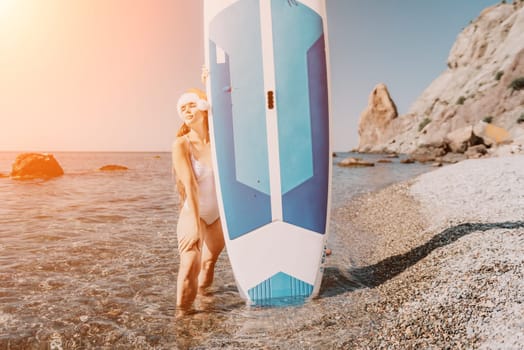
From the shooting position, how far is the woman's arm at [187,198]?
135 inches

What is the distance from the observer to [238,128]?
3906 mm

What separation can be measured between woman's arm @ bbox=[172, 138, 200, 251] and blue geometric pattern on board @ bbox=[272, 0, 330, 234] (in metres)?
0.99

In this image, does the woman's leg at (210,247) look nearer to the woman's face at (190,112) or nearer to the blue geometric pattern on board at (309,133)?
the blue geometric pattern on board at (309,133)

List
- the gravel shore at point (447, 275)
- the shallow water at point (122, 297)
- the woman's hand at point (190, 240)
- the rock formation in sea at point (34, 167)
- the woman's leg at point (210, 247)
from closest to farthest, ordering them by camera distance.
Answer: the gravel shore at point (447, 275)
the shallow water at point (122, 297)
the woman's hand at point (190, 240)
the woman's leg at point (210, 247)
the rock formation in sea at point (34, 167)

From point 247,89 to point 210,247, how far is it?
1830 millimetres

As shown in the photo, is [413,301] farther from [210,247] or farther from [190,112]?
[190,112]

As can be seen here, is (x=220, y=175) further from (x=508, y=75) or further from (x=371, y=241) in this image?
(x=508, y=75)

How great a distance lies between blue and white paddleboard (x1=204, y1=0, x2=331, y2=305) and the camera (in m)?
3.85

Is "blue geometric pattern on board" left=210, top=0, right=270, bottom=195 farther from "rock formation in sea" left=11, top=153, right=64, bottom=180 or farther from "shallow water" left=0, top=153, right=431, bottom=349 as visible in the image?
"rock formation in sea" left=11, top=153, right=64, bottom=180

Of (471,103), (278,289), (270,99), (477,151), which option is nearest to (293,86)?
(270,99)

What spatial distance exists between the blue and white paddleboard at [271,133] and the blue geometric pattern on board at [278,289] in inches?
2.5

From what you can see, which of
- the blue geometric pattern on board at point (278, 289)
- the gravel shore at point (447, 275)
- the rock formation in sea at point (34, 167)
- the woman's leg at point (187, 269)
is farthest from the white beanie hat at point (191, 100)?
the rock formation in sea at point (34, 167)

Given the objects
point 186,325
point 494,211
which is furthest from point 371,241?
point 186,325

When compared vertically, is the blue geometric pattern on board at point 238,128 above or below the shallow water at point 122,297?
above
